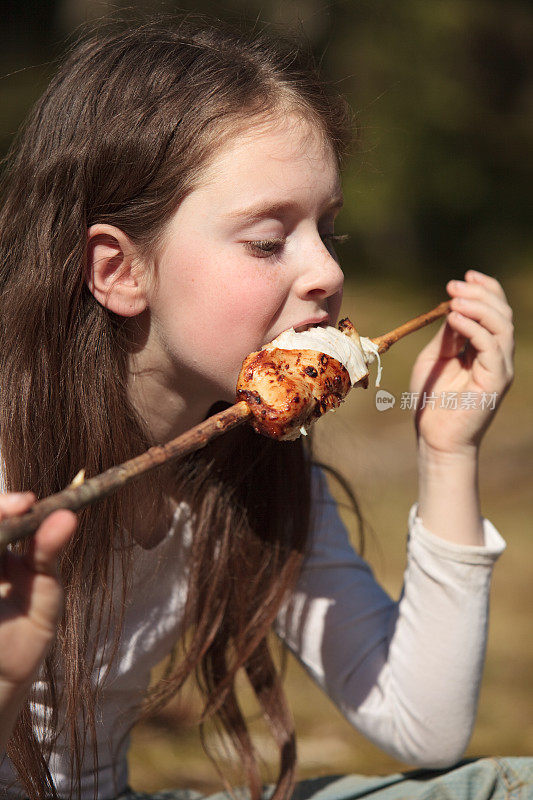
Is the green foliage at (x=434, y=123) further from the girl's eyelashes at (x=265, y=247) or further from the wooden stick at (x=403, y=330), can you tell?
the girl's eyelashes at (x=265, y=247)

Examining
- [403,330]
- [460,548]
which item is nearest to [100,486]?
[403,330]

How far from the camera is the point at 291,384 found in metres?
1.50

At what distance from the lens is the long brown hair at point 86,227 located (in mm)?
1647

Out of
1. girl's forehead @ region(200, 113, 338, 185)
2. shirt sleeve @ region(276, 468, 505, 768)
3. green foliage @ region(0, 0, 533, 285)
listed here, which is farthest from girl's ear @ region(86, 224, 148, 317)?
green foliage @ region(0, 0, 533, 285)

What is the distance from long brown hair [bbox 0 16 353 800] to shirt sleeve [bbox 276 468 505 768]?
54 centimetres

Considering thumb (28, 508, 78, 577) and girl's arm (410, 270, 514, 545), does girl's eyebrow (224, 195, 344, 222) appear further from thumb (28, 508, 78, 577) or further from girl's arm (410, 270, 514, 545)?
thumb (28, 508, 78, 577)

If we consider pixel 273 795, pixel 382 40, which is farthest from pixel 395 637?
pixel 382 40

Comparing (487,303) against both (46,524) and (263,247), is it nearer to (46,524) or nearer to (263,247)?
(263,247)

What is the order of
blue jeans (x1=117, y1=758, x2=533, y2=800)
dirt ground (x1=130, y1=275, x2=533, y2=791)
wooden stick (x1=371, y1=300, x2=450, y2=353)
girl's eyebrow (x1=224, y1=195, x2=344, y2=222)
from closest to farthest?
girl's eyebrow (x1=224, y1=195, x2=344, y2=222) → wooden stick (x1=371, y1=300, x2=450, y2=353) → blue jeans (x1=117, y1=758, x2=533, y2=800) → dirt ground (x1=130, y1=275, x2=533, y2=791)

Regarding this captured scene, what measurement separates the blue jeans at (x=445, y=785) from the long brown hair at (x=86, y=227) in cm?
59

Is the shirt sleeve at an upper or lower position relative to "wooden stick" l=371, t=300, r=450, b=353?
lower

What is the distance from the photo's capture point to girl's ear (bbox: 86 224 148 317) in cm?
169

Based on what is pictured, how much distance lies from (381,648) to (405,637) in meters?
0.10

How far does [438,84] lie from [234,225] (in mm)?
6517
